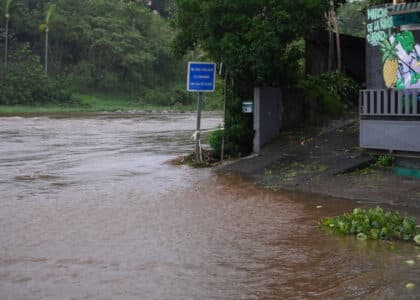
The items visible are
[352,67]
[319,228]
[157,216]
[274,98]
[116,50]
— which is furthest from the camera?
[116,50]

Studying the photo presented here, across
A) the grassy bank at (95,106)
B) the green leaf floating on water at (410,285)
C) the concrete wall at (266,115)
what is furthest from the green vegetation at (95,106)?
the green leaf floating on water at (410,285)

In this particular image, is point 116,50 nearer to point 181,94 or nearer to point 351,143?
point 181,94

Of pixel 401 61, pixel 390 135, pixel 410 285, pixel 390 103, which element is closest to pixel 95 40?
pixel 401 61

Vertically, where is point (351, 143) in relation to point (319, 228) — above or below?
above

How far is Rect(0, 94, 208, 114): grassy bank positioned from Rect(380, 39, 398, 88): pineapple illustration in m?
39.7

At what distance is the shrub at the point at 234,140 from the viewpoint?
49.1 feet

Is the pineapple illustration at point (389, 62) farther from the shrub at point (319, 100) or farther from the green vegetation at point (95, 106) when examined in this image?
the green vegetation at point (95, 106)

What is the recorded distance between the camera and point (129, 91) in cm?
6625

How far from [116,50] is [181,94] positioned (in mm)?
8444

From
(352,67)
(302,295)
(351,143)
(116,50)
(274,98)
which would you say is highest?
(116,50)

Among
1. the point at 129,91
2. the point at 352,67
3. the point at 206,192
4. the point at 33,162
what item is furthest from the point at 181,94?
the point at 206,192

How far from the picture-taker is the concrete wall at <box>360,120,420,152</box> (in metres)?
11.9

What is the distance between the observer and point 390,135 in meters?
12.3

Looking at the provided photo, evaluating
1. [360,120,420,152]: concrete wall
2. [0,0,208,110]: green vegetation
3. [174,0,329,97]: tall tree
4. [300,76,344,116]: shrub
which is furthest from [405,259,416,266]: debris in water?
[0,0,208,110]: green vegetation
